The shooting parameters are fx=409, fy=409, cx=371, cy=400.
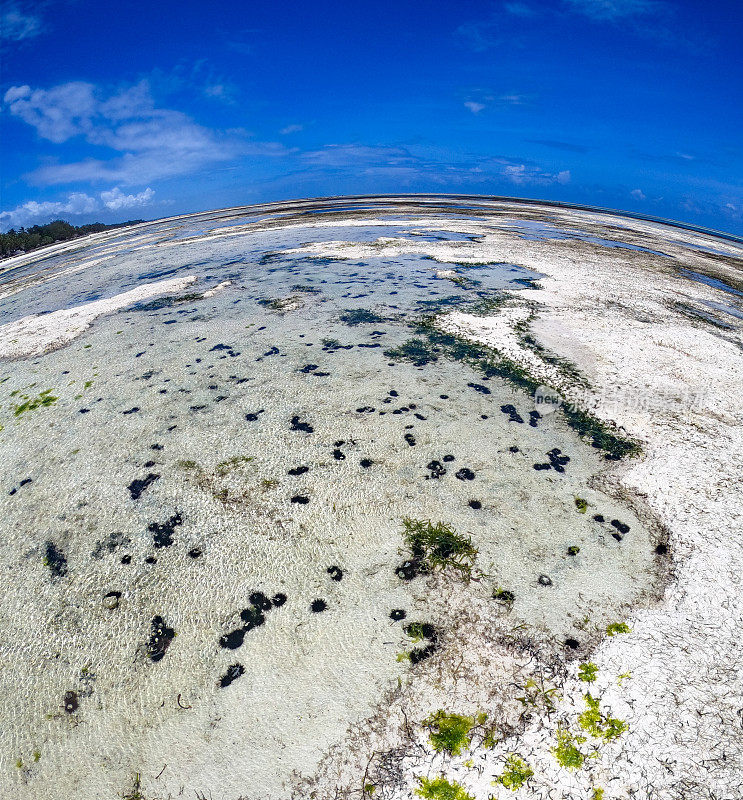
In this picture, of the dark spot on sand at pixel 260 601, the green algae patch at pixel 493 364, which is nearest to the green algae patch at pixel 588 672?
the dark spot on sand at pixel 260 601

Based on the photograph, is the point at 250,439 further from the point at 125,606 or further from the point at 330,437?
the point at 125,606

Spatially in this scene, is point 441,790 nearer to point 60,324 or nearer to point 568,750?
point 568,750

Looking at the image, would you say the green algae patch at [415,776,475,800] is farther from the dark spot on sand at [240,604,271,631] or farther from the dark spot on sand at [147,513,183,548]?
the dark spot on sand at [147,513,183,548]

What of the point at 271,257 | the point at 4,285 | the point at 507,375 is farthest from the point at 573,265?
the point at 4,285

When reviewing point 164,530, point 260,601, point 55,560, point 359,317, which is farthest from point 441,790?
point 359,317

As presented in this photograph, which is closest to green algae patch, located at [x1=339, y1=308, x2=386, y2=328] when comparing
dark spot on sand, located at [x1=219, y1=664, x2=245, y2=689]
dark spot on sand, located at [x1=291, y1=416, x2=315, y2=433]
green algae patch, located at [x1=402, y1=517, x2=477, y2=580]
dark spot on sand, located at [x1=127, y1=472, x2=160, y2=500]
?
dark spot on sand, located at [x1=291, y1=416, x2=315, y2=433]
